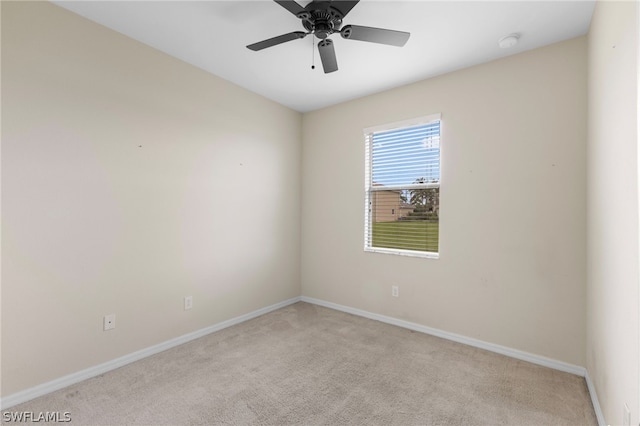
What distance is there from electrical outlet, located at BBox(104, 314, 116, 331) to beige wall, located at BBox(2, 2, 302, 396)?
4cm

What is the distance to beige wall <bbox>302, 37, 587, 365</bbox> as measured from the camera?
237 cm

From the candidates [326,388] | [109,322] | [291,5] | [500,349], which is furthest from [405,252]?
[109,322]

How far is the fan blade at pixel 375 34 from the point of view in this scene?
184 centimetres

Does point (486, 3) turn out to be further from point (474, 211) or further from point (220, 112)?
point (220, 112)

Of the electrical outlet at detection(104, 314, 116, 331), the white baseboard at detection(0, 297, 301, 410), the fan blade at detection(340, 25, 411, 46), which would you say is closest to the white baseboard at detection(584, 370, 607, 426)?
the fan blade at detection(340, 25, 411, 46)

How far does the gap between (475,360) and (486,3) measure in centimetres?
276

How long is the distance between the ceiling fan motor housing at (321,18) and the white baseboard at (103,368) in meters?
2.89

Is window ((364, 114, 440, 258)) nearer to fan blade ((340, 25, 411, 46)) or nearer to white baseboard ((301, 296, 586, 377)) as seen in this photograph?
white baseboard ((301, 296, 586, 377))

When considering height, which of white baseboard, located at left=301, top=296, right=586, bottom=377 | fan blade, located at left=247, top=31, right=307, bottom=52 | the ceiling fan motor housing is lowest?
white baseboard, located at left=301, top=296, right=586, bottom=377

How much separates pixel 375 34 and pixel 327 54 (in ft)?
1.21

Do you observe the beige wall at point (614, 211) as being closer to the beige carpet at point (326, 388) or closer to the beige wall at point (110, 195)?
the beige carpet at point (326, 388)

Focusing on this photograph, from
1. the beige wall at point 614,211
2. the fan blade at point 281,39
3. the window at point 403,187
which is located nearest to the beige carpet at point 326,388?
the beige wall at point 614,211

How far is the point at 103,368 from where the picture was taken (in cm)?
228

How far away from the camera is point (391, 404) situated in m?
1.93
